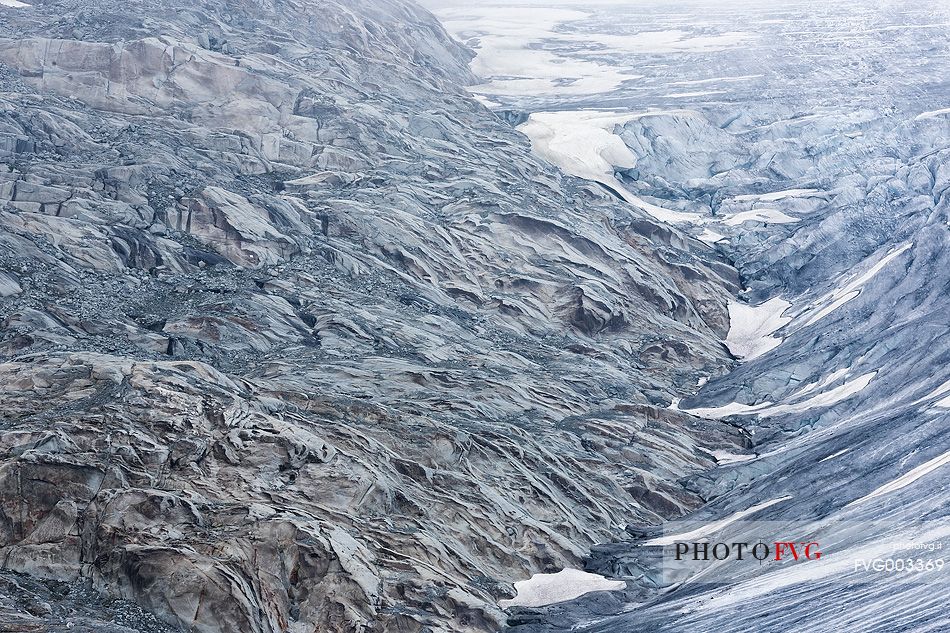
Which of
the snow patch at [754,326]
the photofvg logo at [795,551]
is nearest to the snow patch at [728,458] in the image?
the photofvg logo at [795,551]

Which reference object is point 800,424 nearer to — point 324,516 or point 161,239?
point 324,516

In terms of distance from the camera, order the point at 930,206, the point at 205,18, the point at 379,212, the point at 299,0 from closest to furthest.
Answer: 1. the point at 379,212
2. the point at 930,206
3. the point at 205,18
4. the point at 299,0

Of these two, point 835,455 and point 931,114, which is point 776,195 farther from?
point 835,455

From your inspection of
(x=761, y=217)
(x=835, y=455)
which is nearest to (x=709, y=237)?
(x=761, y=217)

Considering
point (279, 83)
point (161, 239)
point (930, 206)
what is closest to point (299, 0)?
point (279, 83)

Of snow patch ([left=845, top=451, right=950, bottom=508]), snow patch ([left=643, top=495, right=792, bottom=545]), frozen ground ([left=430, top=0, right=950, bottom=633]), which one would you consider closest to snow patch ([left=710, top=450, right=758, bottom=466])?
frozen ground ([left=430, top=0, right=950, bottom=633])
